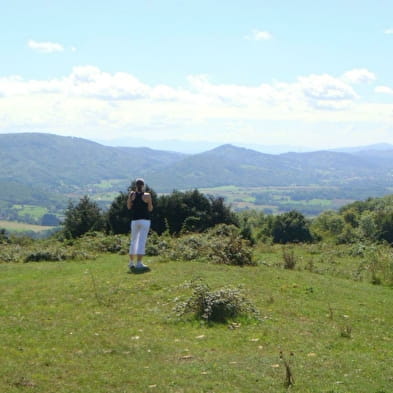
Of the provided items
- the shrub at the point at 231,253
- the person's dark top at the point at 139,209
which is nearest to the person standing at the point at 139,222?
the person's dark top at the point at 139,209

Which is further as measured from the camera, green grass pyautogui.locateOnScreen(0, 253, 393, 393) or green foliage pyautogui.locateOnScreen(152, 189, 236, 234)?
green foliage pyautogui.locateOnScreen(152, 189, 236, 234)

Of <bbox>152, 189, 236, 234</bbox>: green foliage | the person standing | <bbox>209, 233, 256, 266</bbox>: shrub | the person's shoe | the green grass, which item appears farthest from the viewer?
<bbox>152, 189, 236, 234</bbox>: green foliage

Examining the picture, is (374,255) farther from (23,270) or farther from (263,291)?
(23,270)

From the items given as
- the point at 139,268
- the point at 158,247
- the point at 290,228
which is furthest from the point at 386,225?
the point at 139,268

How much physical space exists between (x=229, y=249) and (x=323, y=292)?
15.6ft

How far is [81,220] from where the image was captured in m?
36.8

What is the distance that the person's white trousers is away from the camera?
1612 centimetres

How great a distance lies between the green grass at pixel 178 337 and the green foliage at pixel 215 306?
1.01ft

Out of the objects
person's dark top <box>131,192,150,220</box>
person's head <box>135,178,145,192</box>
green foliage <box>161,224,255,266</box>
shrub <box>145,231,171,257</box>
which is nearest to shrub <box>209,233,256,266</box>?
green foliage <box>161,224,255,266</box>

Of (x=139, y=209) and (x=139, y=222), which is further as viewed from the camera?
(x=139, y=209)

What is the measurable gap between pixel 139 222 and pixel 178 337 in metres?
6.87

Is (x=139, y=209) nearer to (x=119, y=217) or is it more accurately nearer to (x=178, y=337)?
(x=178, y=337)

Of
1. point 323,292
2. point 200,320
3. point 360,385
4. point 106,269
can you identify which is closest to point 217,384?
point 360,385

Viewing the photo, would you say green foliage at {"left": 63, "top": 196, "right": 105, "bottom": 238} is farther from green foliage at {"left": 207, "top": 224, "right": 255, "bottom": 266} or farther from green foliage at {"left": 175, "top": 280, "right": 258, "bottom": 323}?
green foliage at {"left": 175, "top": 280, "right": 258, "bottom": 323}
